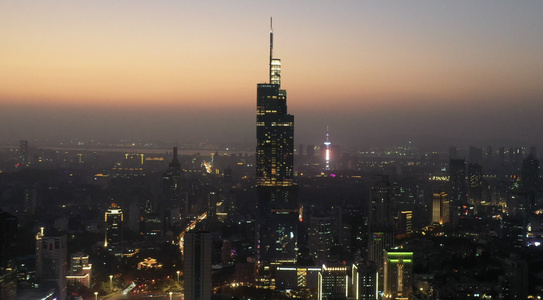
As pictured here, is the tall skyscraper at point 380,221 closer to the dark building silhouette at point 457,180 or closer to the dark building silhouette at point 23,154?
the dark building silhouette at point 457,180

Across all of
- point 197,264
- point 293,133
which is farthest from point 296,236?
point 197,264

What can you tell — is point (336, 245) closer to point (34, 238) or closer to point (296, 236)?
point (296, 236)

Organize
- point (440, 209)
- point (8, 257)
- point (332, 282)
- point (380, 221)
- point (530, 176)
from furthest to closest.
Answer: point (530, 176) < point (440, 209) < point (380, 221) < point (332, 282) < point (8, 257)

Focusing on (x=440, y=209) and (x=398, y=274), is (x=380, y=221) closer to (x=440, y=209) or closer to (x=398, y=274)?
(x=440, y=209)

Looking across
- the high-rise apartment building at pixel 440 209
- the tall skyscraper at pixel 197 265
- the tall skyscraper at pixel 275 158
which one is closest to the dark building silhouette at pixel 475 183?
the high-rise apartment building at pixel 440 209

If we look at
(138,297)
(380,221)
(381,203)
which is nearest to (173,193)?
(381,203)

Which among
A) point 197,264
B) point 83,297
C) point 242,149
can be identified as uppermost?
point 242,149

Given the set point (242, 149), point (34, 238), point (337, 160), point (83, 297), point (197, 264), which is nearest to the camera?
point (197, 264)

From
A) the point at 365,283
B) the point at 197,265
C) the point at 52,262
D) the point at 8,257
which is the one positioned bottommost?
the point at 365,283
